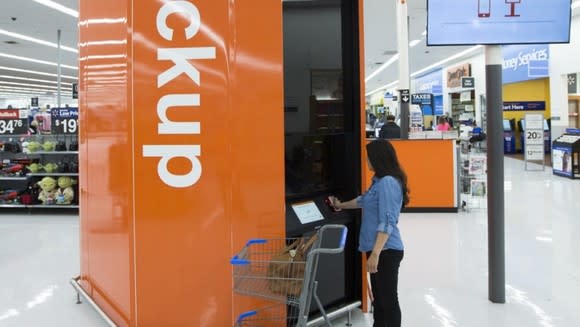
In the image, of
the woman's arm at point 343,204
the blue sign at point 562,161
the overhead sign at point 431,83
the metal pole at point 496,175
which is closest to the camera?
the woman's arm at point 343,204

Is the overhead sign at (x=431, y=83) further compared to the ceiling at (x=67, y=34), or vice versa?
the overhead sign at (x=431, y=83)

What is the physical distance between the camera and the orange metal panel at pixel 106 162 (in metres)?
3.19

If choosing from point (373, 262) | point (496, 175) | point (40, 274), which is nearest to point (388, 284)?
point (373, 262)

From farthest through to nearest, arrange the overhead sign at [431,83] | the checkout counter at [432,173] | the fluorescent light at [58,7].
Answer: the overhead sign at [431,83] < the fluorescent light at [58,7] < the checkout counter at [432,173]

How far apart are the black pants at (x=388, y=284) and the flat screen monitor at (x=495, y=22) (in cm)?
182

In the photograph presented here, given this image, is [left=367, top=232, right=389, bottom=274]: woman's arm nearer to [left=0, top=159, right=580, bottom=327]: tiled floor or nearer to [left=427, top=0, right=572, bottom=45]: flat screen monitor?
[left=0, top=159, right=580, bottom=327]: tiled floor

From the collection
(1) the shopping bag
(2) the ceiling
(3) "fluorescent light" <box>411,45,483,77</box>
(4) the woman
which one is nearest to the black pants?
(4) the woman

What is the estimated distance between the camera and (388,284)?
2.93 m

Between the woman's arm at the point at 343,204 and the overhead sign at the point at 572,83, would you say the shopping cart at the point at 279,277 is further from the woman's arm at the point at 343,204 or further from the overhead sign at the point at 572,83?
the overhead sign at the point at 572,83

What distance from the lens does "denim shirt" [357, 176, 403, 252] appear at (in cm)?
280

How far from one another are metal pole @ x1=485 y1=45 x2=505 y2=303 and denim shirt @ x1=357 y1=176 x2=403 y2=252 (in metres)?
1.41

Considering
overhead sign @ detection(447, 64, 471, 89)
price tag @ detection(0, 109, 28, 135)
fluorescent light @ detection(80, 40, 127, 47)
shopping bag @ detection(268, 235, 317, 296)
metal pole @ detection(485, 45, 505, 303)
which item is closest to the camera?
shopping bag @ detection(268, 235, 317, 296)

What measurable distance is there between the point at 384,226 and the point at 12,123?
870cm

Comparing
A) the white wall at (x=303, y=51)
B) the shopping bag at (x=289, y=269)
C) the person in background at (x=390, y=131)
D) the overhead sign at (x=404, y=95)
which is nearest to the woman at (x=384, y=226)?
the shopping bag at (x=289, y=269)
